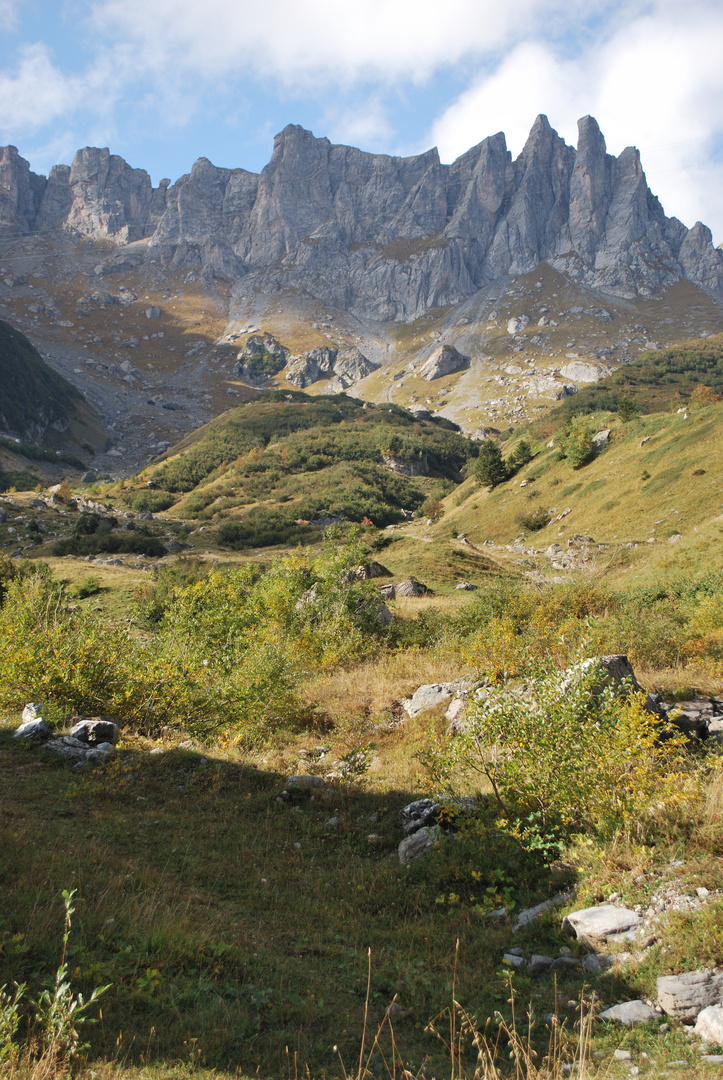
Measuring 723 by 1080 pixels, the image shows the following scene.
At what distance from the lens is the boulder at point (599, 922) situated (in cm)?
454

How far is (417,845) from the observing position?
6.80 m

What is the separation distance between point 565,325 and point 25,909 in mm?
200049

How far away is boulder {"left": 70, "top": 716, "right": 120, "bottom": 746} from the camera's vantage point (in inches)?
389

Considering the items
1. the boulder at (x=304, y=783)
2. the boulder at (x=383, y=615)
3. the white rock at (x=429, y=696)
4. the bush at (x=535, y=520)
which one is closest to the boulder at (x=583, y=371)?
the bush at (x=535, y=520)

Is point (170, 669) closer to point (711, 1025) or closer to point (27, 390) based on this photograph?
point (711, 1025)

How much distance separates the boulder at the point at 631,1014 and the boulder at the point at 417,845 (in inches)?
115

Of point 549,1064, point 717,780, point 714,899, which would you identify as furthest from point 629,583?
point 549,1064

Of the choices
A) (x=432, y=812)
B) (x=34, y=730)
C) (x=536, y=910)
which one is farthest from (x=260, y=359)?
(x=536, y=910)

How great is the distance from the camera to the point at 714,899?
438 cm

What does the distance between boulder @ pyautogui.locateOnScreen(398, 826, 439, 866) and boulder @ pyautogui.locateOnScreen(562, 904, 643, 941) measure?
79.9 inches

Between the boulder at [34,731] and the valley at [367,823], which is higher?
the valley at [367,823]

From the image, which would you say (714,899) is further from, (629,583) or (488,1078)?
(629,583)

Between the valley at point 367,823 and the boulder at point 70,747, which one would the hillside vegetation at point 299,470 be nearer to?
the valley at point 367,823

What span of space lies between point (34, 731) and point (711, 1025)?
10117mm
